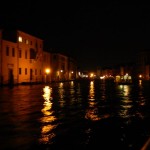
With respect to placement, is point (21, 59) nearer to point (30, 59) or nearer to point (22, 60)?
point (22, 60)

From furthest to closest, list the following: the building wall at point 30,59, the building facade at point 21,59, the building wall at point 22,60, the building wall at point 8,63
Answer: the building wall at point 30,59 → the building wall at point 22,60 → the building facade at point 21,59 → the building wall at point 8,63

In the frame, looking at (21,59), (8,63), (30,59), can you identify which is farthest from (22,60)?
(8,63)

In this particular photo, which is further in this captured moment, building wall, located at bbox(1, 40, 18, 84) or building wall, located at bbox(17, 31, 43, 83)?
building wall, located at bbox(17, 31, 43, 83)

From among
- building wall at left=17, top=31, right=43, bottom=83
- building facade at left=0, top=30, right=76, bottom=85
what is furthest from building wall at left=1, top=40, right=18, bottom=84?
building wall at left=17, top=31, right=43, bottom=83

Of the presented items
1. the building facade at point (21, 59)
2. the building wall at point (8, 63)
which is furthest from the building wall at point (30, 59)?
the building wall at point (8, 63)

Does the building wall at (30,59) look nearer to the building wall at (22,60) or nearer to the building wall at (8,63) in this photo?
the building wall at (22,60)

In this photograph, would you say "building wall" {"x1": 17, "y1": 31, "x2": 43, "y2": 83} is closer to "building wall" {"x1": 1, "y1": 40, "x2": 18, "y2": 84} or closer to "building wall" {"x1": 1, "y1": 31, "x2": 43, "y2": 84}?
"building wall" {"x1": 1, "y1": 31, "x2": 43, "y2": 84}

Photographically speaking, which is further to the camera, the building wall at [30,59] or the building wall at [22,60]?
the building wall at [30,59]

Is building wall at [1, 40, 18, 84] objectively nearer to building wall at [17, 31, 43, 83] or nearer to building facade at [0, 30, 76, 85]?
building facade at [0, 30, 76, 85]

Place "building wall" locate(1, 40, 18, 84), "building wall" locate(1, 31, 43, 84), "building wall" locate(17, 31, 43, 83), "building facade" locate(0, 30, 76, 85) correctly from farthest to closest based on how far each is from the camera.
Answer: "building wall" locate(17, 31, 43, 83)
"building wall" locate(1, 31, 43, 84)
"building facade" locate(0, 30, 76, 85)
"building wall" locate(1, 40, 18, 84)

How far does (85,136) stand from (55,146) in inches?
56.7

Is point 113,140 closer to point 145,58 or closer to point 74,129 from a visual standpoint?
point 74,129

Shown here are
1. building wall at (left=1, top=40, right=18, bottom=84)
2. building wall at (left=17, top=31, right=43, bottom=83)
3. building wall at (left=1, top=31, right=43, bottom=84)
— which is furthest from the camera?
building wall at (left=17, top=31, right=43, bottom=83)

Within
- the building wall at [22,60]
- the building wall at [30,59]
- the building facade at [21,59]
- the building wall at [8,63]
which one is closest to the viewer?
the building wall at [8,63]
